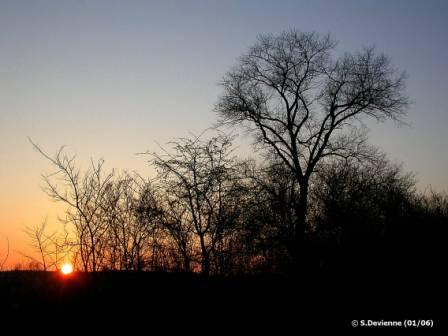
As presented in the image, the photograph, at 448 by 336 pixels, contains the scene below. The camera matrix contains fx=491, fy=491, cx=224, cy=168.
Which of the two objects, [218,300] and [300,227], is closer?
[218,300]

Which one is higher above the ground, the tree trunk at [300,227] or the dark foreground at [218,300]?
the tree trunk at [300,227]

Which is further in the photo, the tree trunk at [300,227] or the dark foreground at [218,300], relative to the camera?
the tree trunk at [300,227]

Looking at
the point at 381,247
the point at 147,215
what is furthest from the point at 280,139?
the point at 381,247

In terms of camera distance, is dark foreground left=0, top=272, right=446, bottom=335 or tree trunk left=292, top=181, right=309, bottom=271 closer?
Answer: dark foreground left=0, top=272, right=446, bottom=335

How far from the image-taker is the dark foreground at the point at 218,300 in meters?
8.34

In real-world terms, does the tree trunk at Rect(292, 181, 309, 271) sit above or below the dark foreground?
above

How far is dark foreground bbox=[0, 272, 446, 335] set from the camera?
328 inches

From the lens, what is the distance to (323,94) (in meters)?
23.2

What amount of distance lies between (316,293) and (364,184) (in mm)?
16108

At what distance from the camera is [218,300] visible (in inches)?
362

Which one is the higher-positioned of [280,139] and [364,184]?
[280,139]

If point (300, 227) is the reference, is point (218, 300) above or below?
below

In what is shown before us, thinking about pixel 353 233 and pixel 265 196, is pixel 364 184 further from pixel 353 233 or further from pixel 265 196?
pixel 353 233

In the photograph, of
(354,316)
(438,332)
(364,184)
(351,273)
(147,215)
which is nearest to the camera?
(438,332)
